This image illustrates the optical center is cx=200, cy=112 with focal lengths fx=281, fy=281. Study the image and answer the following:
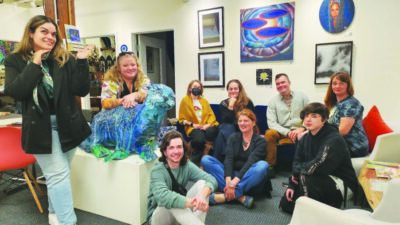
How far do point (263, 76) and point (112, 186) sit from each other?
105 inches

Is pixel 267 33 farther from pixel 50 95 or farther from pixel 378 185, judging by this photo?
pixel 50 95

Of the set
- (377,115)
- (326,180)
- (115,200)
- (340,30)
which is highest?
(340,30)

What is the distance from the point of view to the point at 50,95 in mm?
1682

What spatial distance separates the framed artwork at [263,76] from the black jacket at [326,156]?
1.85 meters

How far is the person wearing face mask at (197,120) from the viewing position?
11.3ft

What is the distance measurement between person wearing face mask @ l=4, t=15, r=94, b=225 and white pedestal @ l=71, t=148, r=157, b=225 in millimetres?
378

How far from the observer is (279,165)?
346cm

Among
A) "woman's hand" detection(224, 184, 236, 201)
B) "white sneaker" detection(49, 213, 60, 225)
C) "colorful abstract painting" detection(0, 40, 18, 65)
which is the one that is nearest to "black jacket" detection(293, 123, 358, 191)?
"woman's hand" detection(224, 184, 236, 201)

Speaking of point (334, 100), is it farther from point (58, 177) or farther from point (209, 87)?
point (58, 177)

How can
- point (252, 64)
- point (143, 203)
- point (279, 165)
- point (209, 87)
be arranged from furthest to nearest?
point (209, 87)
point (252, 64)
point (279, 165)
point (143, 203)

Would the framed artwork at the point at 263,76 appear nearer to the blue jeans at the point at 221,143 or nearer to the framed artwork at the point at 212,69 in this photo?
the framed artwork at the point at 212,69

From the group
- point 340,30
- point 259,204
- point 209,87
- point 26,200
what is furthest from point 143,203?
point 340,30

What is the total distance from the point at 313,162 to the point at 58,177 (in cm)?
174

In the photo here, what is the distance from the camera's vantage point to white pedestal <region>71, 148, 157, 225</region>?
2.03 metres
